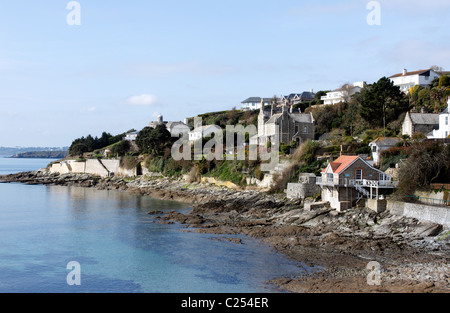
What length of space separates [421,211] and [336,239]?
4.86m

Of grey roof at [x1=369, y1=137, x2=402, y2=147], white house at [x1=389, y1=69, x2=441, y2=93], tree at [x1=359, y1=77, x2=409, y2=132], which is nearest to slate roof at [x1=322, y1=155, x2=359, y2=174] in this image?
grey roof at [x1=369, y1=137, x2=402, y2=147]

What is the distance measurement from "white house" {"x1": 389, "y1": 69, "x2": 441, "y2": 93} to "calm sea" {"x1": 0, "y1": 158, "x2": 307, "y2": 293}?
46.2 meters

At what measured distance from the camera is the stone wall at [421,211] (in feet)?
74.1

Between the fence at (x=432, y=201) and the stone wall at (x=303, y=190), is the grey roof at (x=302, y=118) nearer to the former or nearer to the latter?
the stone wall at (x=303, y=190)

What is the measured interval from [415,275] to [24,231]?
24675mm

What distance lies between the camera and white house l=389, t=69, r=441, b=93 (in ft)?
205

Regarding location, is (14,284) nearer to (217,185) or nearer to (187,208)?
(187,208)

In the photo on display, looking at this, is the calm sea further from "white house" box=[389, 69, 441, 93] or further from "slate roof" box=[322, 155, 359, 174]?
"white house" box=[389, 69, 441, 93]

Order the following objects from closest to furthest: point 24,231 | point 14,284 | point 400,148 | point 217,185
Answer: point 14,284, point 24,231, point 400,148, point 217,185

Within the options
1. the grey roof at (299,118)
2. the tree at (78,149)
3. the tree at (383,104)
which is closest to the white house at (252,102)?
the tree at (78,149)

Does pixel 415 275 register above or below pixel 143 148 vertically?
below

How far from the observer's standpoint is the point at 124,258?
74.8 feet
